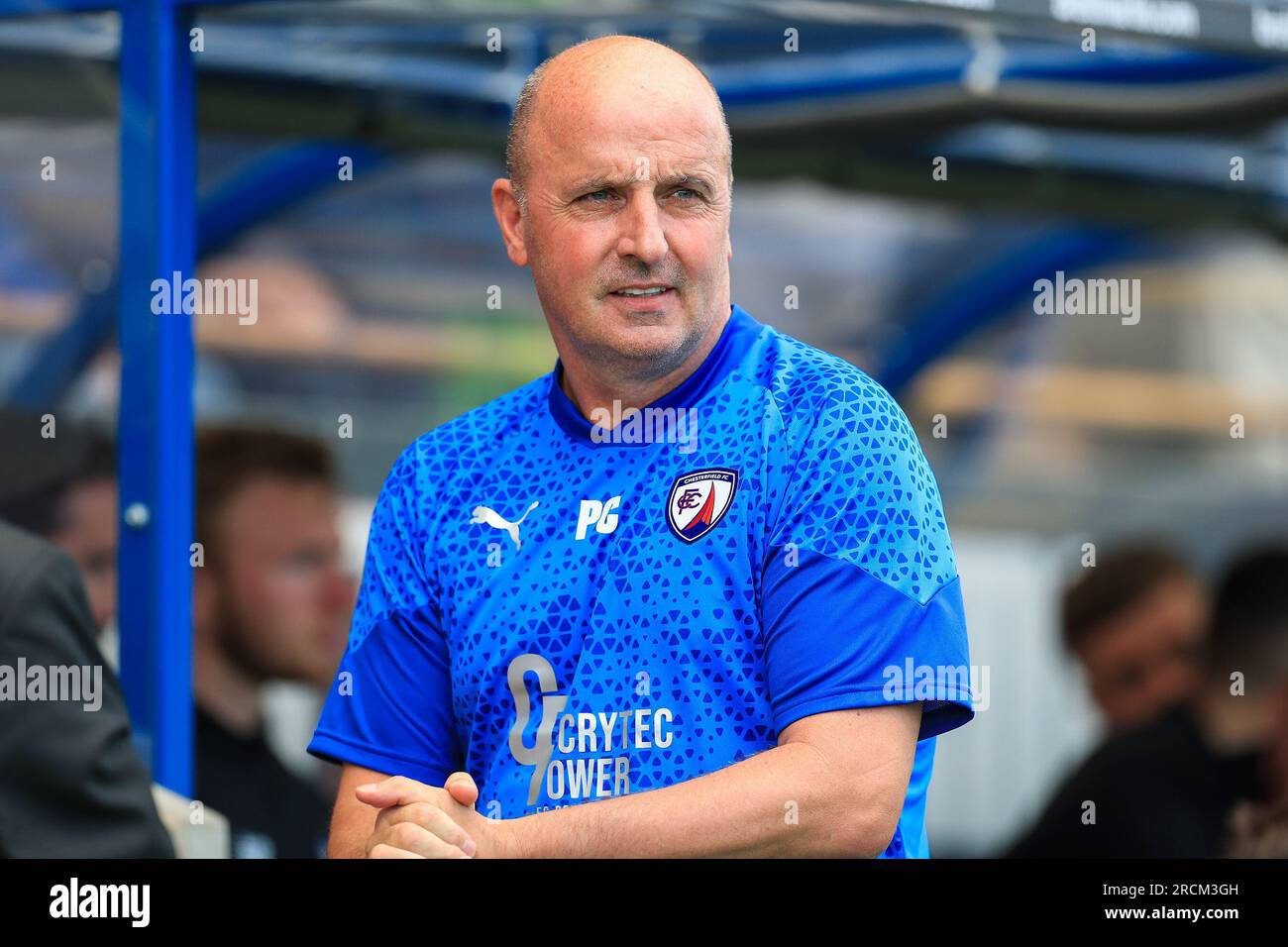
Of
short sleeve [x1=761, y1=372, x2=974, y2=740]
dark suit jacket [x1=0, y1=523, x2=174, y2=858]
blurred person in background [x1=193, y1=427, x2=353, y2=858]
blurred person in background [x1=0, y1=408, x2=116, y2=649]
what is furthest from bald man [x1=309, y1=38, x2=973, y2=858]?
blurred person in background [x1=193, y1=427, x2=353, y2=858]

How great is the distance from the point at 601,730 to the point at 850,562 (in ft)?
1.19

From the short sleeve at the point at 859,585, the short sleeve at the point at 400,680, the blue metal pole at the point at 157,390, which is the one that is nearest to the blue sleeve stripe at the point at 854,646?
the short sleeve at the point at 859,585

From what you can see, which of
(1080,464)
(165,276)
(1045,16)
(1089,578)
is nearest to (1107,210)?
(1089,578)

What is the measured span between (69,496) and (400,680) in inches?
71.4

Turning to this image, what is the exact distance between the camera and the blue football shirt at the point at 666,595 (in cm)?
241

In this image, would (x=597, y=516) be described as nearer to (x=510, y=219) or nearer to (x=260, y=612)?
(x=510, y=219)

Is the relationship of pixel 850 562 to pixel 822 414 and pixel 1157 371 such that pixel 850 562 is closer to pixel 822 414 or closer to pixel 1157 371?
pixel 822 414

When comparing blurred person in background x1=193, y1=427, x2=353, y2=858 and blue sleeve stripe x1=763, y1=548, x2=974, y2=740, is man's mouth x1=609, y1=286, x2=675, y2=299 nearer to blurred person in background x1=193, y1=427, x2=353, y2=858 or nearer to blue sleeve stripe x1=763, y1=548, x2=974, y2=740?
blue sleeve stripe x1=763, y1=548, x2=974, y2=740

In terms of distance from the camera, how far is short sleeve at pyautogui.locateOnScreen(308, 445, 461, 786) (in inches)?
106

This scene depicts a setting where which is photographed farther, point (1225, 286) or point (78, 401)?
point (1225, 286)

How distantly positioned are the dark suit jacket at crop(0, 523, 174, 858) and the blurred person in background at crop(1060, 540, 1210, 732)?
132 inches

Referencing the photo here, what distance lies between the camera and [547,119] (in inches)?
104

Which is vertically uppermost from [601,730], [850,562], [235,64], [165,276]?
[235,64]

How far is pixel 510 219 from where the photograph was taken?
2.82 meters
